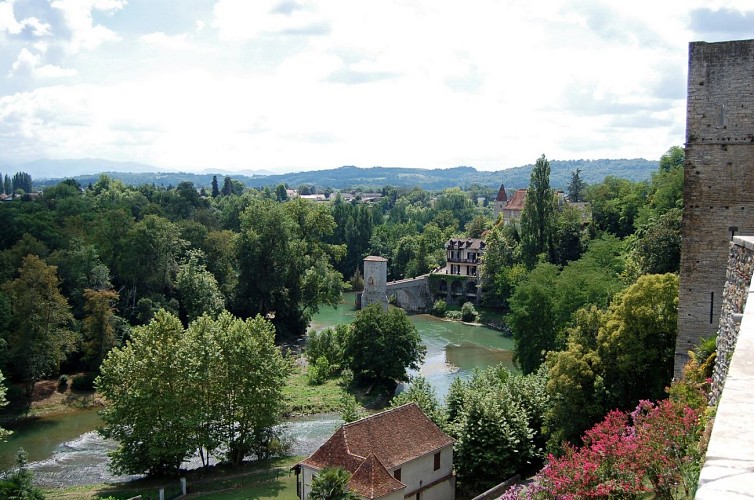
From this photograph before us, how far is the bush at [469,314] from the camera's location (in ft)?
210

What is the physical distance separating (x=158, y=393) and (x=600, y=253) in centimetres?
3180

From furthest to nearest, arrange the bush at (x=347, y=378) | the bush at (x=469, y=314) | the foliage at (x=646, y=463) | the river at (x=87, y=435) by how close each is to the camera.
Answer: the bush at (x=469, y=314)
the bush at (x=347, y=378)
the river at (x=87, y=435)
the foliage at (x=646, y=463)

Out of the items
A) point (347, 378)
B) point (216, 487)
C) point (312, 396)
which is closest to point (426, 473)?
point (216, 487)

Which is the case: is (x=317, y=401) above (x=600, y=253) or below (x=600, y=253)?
below

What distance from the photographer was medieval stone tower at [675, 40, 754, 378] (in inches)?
711

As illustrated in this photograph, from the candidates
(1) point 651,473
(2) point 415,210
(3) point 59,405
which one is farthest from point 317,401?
(2) point 415,210

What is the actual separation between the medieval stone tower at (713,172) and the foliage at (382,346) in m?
22.4

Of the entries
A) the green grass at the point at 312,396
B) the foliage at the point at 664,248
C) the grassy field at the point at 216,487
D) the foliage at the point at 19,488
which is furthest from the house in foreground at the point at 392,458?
the foliage at the point at 664,248

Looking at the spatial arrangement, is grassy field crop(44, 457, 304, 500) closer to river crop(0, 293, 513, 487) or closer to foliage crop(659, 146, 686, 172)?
river crop(0, 293, 513, 487)

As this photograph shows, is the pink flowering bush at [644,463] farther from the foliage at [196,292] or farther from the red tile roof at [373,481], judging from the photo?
the foliage at [196,292]

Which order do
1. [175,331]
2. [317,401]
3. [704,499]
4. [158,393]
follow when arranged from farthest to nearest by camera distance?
[317,401] < [175,331] < [158,393] < [704,499]

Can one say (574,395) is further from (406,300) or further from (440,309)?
(406,300)

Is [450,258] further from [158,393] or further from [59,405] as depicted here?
[158,393]

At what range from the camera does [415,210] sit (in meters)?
131
